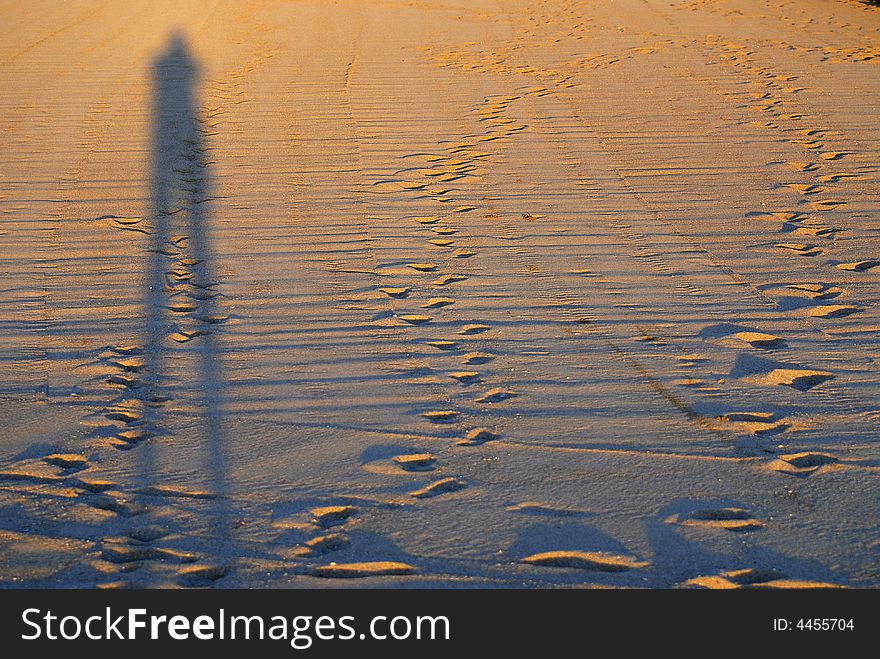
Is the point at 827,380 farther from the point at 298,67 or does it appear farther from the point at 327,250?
the point at 298,67

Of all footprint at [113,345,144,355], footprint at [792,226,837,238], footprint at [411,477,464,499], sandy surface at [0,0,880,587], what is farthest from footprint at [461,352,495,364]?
footprint at [792,226,837,238]

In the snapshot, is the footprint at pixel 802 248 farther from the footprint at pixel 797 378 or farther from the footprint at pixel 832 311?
the footprint at pixel 797 378

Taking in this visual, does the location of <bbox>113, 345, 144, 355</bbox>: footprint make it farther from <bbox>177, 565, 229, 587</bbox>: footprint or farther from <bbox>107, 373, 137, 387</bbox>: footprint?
<bbox>177, 565, 229, 587</bbox>: footprint

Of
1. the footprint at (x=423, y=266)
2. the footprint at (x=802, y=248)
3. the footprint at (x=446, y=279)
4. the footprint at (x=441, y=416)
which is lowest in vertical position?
the footprint at (x=441, y=416)

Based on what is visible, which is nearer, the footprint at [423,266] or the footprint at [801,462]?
the footprint at [801,462]

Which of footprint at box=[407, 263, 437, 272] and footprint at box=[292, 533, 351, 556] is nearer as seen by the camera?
footprint at box=[292, 533, 351, 556]

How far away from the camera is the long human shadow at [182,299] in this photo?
3.44 metres

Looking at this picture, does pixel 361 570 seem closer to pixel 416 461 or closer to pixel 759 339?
pixel 416 461

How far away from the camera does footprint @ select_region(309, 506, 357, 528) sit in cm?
306

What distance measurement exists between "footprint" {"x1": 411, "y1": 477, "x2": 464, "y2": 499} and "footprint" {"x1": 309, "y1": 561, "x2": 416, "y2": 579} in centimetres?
36

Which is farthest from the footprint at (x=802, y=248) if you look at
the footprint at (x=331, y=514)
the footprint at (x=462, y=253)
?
the footprint at (x=331, y=514)

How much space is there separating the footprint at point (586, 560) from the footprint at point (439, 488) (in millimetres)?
420
